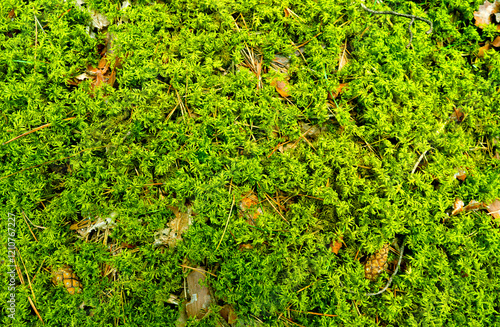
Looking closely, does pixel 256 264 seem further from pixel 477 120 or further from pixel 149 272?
pixel 477 120

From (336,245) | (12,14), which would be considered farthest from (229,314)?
(12,14)

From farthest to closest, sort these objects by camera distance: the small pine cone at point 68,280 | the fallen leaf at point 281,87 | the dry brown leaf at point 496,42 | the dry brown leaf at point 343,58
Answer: the dry brown leaf at point 496,42 < the dry brown leaf at point 343,58 < the fallen leaf at point 281,87 < the small pine cone at point 68,280

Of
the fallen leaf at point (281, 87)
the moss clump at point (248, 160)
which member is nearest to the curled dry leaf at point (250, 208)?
the moss clump at point (248, 160)

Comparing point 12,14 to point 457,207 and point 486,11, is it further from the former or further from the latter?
point 486,11

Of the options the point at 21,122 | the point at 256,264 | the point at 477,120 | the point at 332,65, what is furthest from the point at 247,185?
the point at 477,120

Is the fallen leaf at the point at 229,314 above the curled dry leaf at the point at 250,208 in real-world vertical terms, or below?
below

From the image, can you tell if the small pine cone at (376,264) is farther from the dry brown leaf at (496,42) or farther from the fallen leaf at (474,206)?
the dry brown leaf at (496,42)
